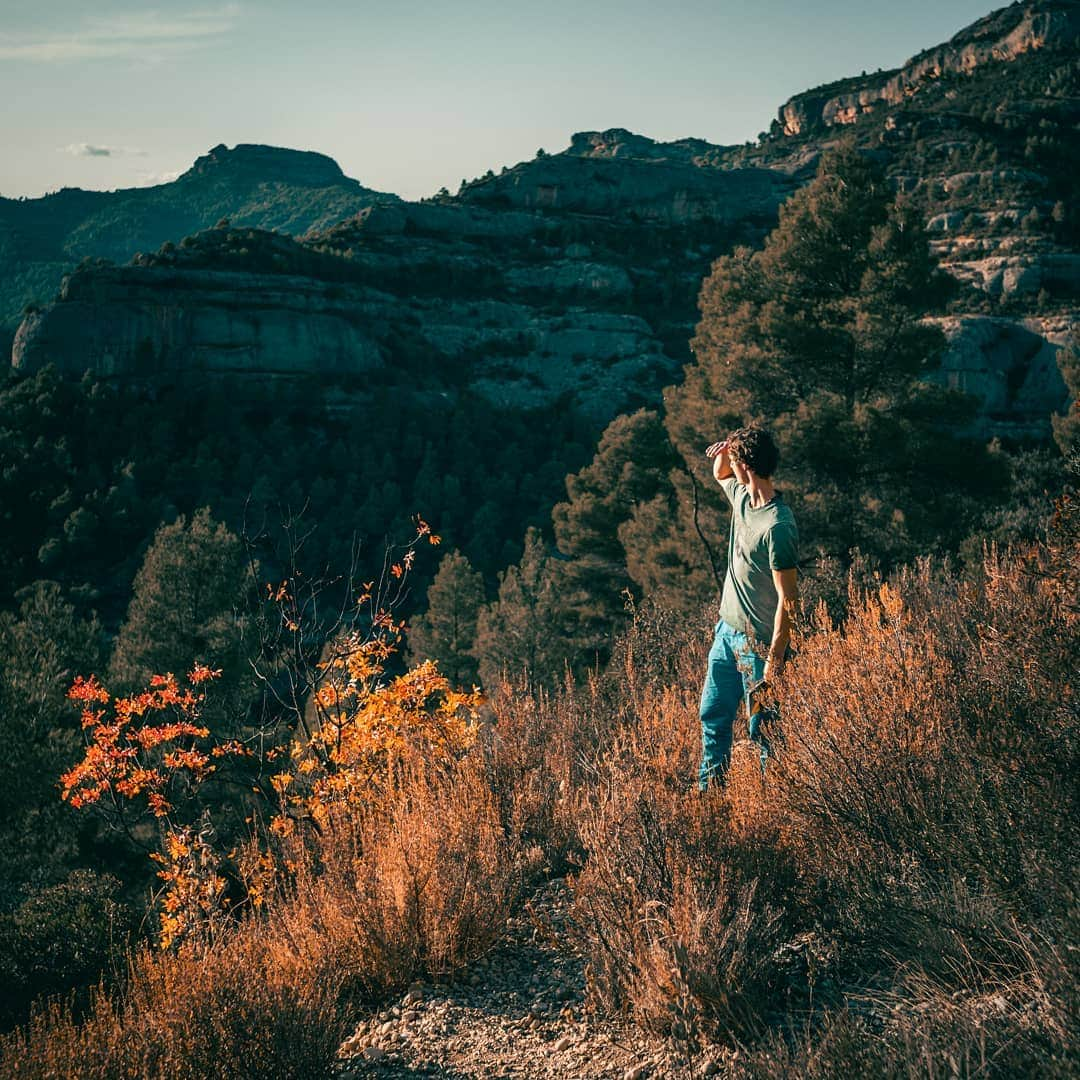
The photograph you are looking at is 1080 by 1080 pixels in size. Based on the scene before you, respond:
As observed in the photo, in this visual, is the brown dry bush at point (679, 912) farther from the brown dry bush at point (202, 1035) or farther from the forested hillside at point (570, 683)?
the brown dry bush at point (202, 1035)

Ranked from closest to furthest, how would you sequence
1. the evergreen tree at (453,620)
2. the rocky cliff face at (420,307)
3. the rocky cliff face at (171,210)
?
the evergreen tree at (453,620) < the rocky cliff face at (420,307) < the rocky cliff face at (171,210)

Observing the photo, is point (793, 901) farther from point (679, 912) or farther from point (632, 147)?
point (632, 147)

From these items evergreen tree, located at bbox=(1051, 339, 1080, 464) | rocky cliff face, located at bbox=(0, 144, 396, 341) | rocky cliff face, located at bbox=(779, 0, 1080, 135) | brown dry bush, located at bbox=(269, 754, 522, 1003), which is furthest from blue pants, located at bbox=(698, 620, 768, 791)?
rocky cliff face, located at bbox=(0, 144, 396, 341)

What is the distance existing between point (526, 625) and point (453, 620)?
221 inches

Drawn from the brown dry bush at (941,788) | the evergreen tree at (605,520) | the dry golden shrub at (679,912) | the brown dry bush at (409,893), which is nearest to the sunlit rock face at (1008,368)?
the evergreen tree at (605,520)

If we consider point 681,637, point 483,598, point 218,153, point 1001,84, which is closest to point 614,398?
point 483,598

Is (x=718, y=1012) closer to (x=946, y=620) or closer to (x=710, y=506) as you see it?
(x=946, y=620)

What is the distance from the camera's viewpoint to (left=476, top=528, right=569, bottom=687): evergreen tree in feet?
75.6

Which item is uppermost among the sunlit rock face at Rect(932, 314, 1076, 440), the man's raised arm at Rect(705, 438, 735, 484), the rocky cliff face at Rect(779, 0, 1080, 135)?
the rocky cliff face at Rect(779, 0, 1080, 135)

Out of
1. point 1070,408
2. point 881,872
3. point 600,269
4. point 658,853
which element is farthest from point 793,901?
point 600,269

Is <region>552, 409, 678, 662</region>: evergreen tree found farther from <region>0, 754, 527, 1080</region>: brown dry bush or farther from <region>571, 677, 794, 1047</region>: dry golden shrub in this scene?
<region>571, 677, 794, 1047</region>: dry golden shrub

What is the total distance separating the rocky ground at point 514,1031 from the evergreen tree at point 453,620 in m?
25.9

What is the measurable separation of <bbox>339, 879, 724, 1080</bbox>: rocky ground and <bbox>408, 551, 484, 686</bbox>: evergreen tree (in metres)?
25.9

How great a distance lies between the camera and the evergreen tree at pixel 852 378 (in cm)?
1439
